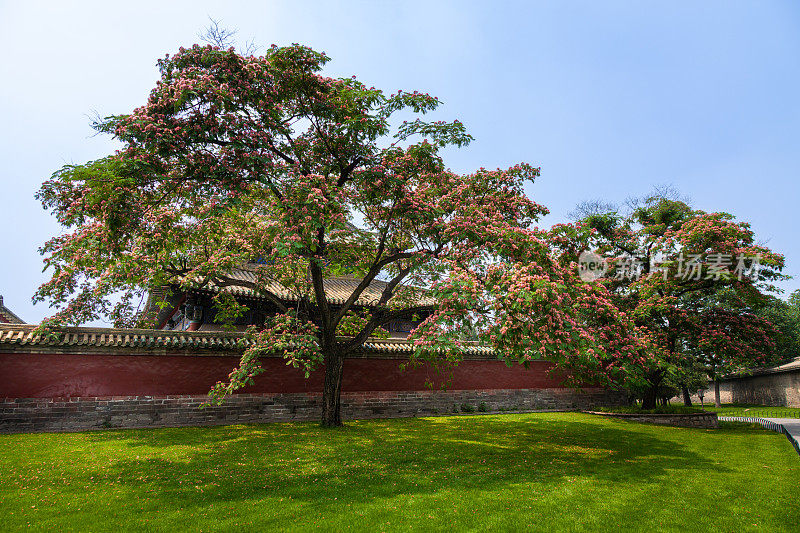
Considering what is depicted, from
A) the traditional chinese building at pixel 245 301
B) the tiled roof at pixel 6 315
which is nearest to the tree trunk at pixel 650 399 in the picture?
the traditional chinese building at pixel 245 301

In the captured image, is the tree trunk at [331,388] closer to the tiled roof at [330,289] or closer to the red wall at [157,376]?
the red wall at [157,376]

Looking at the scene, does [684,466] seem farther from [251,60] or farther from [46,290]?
[46,290]

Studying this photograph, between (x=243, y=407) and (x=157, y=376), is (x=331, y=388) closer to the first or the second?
(x=243, y=407)

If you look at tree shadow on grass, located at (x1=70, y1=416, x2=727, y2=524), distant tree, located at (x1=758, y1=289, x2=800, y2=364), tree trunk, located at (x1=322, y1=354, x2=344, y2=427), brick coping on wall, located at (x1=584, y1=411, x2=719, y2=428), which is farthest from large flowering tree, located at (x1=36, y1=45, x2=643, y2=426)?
distant tree, located at (x1=758, y1=289, x2=800, y2=364)

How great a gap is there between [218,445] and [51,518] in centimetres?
469

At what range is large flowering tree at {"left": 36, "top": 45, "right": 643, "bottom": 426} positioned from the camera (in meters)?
7.76

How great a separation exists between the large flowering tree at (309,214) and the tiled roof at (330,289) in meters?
2.45

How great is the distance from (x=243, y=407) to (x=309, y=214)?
8040 millimetres

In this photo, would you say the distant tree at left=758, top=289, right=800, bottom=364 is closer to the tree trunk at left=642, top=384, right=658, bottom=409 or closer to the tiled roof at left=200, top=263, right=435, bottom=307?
the tree trunk at left=642, top=384, right=658, bottom=409

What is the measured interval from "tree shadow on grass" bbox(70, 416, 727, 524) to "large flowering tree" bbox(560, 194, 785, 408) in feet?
12.1

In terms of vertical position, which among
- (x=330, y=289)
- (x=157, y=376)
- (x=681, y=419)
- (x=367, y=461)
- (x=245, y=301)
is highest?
(x=330, y=289)

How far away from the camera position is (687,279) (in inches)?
539

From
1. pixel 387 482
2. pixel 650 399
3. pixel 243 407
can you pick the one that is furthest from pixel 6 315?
pixel 650 399

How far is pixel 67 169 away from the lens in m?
7.36
